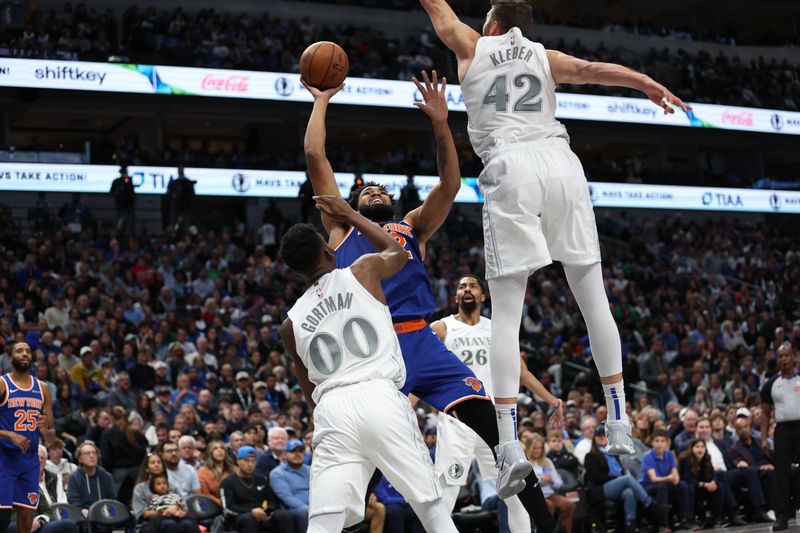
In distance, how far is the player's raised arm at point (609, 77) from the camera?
5.31 m

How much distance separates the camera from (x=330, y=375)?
5164 mm

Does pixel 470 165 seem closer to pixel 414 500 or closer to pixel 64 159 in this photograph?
pixel 64 159

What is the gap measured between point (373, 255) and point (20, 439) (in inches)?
220

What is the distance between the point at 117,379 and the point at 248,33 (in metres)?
15.5

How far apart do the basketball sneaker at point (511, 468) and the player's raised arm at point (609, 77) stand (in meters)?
1.96

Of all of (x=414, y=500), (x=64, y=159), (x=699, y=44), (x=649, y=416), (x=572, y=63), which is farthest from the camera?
(x=699, y=44)

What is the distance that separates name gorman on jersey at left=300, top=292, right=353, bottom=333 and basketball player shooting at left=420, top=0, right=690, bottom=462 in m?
0.81

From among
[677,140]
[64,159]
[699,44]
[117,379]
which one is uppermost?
[699,44]

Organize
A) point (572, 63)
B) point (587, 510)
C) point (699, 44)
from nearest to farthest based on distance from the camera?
point (572, 63), point (587, 510), point (699, 44)

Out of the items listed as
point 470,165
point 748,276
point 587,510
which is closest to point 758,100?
point 748,276

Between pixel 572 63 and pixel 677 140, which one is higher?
pixel 677 140

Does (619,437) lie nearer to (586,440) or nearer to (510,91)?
(510,91)

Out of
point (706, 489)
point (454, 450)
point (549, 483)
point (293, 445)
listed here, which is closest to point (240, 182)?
point (293, 445)

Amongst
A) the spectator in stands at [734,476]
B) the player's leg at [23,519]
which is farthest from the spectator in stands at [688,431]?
the player's leg at [23,519]
